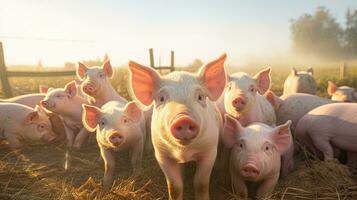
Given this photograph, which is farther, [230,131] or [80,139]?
[80,139]

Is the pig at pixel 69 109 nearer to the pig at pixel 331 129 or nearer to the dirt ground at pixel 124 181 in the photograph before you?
the dirt ground at pixel 124 181

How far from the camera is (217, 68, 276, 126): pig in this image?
4.33m

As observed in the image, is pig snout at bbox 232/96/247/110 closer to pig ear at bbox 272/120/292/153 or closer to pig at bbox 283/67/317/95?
pig ear at bbox 272/120/292/153

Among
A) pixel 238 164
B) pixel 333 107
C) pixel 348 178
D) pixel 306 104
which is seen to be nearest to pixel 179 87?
pixel 238 164

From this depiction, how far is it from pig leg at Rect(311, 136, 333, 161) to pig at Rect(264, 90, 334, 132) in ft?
2.94

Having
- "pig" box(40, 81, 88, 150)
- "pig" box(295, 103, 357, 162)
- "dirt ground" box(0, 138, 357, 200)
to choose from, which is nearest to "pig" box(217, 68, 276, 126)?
"pig" box(295, 103, 357, 162)

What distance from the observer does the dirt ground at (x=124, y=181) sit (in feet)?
11.4

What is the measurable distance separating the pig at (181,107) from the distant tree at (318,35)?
62.5 meters

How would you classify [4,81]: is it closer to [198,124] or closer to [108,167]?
[108,167]

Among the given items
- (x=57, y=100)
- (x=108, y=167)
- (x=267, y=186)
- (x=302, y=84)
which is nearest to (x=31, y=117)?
(x=57, y=100)

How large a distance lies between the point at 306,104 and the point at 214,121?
276 centimetres

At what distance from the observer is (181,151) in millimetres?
3088

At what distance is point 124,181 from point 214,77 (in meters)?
1.52

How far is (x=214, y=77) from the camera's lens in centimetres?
330
